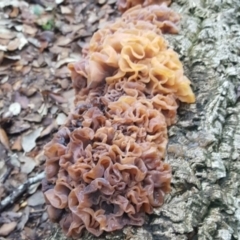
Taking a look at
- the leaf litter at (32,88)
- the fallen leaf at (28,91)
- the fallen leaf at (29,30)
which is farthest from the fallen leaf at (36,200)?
the fallen leaf at (29,30)

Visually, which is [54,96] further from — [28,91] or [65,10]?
[65,10]

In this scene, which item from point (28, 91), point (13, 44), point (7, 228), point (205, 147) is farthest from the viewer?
point (13, 44)

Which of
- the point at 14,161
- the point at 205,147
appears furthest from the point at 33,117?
the point at 205,147

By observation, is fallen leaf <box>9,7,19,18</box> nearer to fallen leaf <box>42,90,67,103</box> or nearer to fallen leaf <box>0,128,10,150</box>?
fallen leaf <box>42,90,67,103</box>

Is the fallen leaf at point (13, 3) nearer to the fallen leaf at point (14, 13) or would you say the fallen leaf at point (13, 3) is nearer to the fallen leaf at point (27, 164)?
the fallen leaf at point (14, 13)

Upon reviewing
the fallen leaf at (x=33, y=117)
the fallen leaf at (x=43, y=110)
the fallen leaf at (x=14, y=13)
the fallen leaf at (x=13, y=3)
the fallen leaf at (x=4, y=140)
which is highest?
the fallen leaf at (x=13, y=3)

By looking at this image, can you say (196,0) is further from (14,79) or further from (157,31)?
(14,79)
